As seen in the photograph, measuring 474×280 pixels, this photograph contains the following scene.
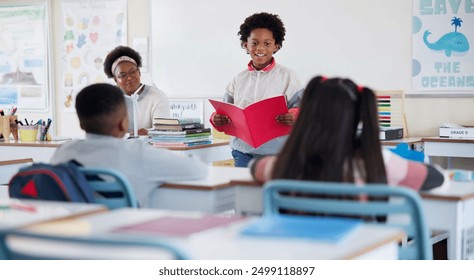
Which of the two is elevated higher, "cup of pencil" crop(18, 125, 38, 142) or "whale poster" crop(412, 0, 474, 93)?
"whale poster" crop(412, 0, 474, 93)

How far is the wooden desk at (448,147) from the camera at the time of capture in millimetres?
5121

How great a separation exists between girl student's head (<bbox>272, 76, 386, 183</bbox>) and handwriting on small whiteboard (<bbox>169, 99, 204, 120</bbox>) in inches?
182

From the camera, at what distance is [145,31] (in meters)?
7.14

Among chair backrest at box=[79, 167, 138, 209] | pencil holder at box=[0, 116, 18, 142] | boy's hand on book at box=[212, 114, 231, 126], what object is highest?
boy's hand on book at box=[212, 114, 231, 126]

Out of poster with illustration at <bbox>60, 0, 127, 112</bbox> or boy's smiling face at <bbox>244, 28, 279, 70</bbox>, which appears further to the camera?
poster with illustration at <bbox>60, 0, 127, 112</bbox>

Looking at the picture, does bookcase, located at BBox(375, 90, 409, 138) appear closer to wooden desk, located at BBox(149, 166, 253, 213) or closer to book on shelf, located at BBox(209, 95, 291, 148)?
book on shelf, located at BBox(209, 95, 291, 148)

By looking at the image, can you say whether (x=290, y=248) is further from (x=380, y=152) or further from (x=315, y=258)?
(x=380, y=152)

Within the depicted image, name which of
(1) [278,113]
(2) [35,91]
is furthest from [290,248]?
(2) [35,91]

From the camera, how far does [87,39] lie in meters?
7.55

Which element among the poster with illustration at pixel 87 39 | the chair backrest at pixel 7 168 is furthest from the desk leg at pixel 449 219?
the poster with illustration at pixel 87 39

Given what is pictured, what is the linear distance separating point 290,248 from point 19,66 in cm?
695

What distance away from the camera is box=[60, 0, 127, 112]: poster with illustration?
24.1ft

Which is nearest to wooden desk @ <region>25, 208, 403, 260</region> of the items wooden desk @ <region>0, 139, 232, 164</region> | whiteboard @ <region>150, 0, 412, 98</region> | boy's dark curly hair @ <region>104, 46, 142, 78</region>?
wooden desk @ <region>0, 139, 232, 164</region>

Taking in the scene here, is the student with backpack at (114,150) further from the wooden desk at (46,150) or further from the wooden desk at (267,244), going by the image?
the wooden desk at (46,150)
